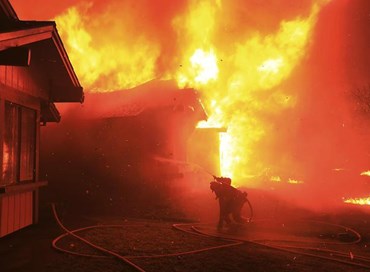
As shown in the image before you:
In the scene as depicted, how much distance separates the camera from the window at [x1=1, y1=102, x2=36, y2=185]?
25.5 ft

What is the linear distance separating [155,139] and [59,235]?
913 centimetres

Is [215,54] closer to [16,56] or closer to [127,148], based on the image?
[127,148]

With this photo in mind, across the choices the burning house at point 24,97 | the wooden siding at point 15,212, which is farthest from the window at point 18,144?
the wooden siding at point 15,212

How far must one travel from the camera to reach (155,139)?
17188 millimetres

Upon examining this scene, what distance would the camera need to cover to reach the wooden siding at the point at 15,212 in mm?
7637

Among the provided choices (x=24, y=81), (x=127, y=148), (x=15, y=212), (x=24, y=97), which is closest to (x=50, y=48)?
(x=24, y=81)

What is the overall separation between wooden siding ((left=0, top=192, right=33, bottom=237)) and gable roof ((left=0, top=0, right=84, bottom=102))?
3201 millimetres

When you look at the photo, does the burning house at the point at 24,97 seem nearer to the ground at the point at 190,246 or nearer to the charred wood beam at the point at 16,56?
the charred wood beam at the point at 16,56

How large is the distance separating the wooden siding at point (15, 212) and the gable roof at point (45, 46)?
10.5 ft

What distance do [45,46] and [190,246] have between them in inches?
→ 243

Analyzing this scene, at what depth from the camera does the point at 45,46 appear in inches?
334

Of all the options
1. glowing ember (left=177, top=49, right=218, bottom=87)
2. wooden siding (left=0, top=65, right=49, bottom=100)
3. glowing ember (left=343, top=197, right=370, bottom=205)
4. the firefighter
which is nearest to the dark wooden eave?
wooden siding (left=0, top=65, right=49, bottom=100)

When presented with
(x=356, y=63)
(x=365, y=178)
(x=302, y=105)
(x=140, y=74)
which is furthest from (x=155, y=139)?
(x=356, y=63)

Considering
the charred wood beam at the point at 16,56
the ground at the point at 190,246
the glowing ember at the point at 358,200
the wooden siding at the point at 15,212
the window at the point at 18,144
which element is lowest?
the glowing ember at the point at 358,200
